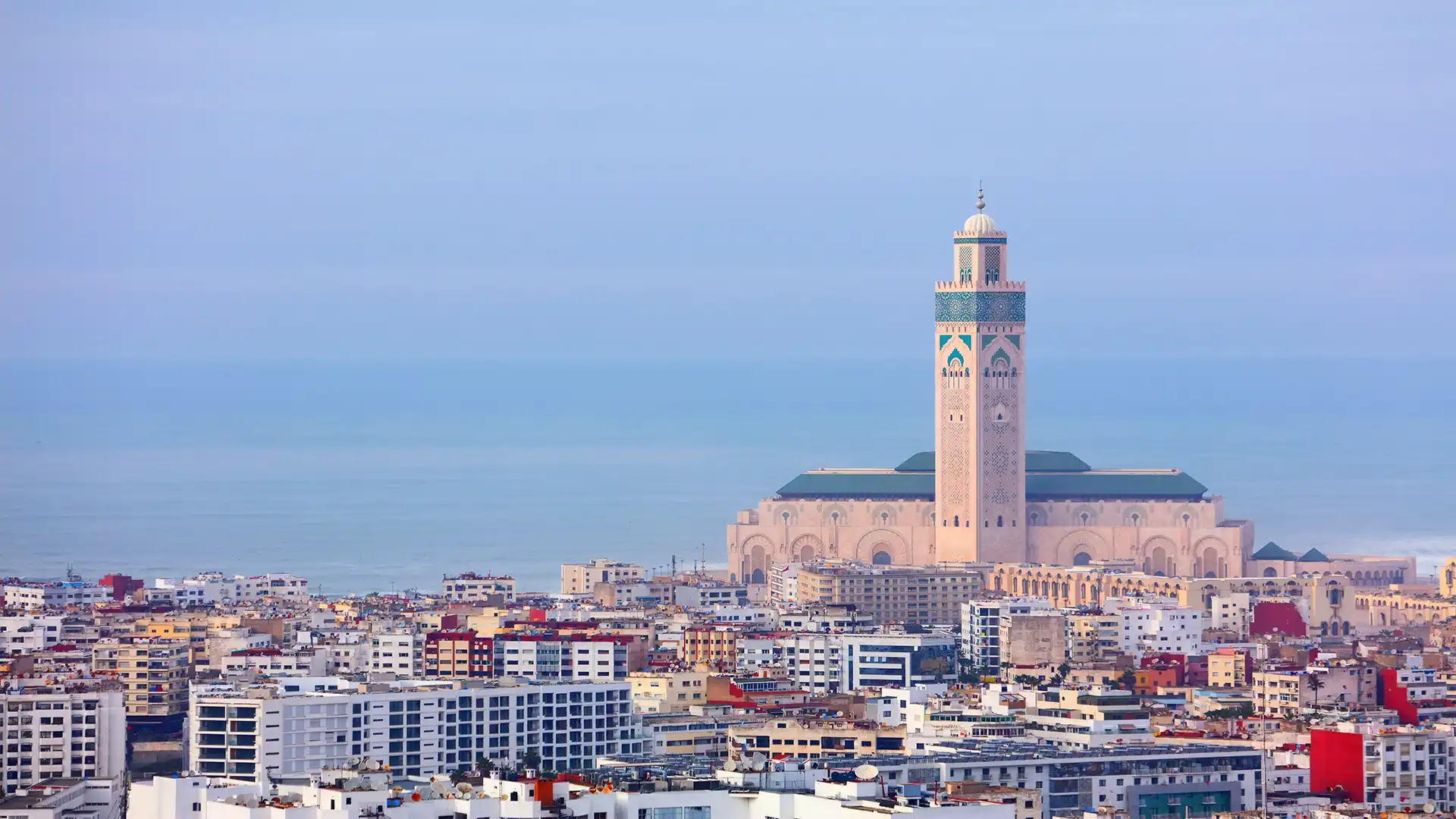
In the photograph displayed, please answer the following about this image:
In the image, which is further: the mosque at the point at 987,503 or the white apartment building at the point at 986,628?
the mosque at the point at 987,503

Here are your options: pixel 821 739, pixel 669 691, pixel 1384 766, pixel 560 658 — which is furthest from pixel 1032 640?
pixel 1384 766

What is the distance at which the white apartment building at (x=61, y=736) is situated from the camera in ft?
134

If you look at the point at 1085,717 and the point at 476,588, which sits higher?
the point at 476,588

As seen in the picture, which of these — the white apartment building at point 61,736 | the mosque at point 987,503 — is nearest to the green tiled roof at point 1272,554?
the mosque at point 987,503

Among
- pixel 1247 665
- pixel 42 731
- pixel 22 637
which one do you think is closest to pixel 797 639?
pixel 1247 665

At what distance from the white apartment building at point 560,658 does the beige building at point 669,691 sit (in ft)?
3.39

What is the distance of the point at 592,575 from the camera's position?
71750 millimetres

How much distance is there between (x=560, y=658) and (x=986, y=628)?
9329 mm

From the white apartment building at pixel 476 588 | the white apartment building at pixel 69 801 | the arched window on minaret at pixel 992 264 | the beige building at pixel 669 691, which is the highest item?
the arched window on minaret at pixel 992 264

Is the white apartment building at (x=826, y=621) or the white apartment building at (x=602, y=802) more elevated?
the white apartment building at (x=826, y=621)

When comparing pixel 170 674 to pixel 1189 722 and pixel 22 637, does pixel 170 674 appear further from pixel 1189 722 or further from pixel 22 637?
pixel 1189 722

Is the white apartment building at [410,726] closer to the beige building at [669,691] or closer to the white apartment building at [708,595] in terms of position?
the beige building at [669,691]

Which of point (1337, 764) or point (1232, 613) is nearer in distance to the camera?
point (1337, 764)

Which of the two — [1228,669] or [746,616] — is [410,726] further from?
[746,616]
